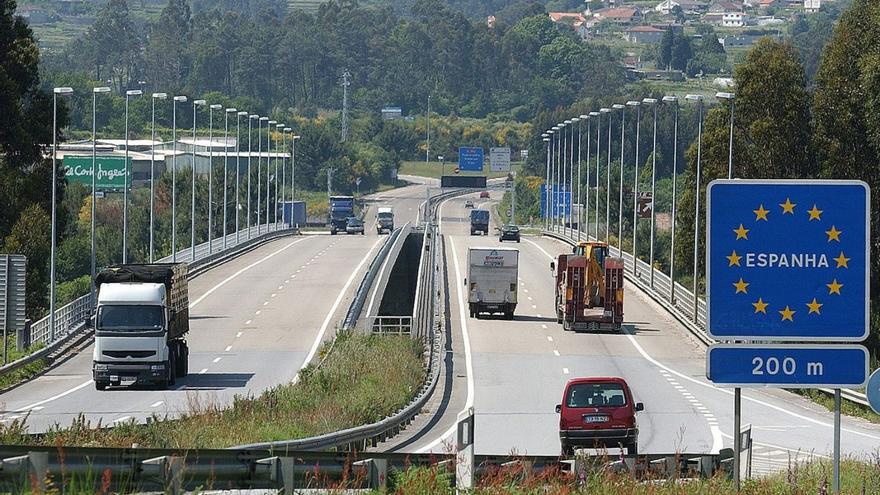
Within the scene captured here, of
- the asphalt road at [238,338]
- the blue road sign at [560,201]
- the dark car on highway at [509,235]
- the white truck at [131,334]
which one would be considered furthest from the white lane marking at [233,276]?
the white truck at [131,334]

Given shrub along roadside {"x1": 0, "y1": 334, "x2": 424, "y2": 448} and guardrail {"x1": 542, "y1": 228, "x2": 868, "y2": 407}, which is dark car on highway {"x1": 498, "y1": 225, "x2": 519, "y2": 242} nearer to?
guardrail {"x1": 542, "y1": 228, "x2": 868, "y2": 407}

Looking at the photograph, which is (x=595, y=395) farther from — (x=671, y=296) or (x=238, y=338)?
(x=671, y=296)

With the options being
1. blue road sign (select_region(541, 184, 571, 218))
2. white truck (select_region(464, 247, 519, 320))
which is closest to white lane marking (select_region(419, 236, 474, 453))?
white truck (select_region(464, 247, 519, 320))

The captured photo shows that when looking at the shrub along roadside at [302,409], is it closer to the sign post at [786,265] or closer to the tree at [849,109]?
the sign post at [786,265]

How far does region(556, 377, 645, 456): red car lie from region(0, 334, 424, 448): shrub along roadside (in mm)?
3777

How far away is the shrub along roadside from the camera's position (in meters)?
22.5

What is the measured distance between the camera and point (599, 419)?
3000 centimetres

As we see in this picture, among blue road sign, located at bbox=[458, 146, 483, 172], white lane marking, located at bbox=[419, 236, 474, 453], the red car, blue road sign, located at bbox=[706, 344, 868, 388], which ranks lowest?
white lane marking, located at bbox=[419, 236, 474, 453]

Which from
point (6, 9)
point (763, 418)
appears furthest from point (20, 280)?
point (6, 9)

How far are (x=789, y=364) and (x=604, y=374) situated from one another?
115ft

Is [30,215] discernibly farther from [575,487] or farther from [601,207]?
[601,207]

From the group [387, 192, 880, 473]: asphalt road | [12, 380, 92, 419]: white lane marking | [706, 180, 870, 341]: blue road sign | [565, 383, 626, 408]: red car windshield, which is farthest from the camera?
[12, 380, 92, 419]: white lane marking

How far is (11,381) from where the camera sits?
4644 cm

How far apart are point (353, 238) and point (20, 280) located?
75521mm
